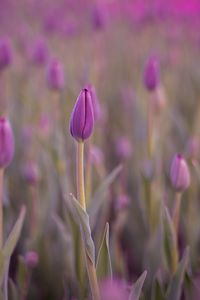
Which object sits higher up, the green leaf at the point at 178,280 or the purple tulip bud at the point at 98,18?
the purple tulip bud at the point at 98,18

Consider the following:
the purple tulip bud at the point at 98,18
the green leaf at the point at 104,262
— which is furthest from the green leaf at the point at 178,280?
the purple tulip bud at the point at 98,18

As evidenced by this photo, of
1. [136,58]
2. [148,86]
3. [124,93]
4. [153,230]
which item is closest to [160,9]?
[136,58]

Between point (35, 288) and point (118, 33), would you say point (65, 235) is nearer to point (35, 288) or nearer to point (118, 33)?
point (35, 288)

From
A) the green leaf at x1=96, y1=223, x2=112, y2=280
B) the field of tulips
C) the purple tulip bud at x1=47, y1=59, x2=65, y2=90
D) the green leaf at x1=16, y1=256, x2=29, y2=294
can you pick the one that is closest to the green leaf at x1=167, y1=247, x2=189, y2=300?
the field of tulips

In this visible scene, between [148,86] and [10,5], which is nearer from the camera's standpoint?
[148,86]

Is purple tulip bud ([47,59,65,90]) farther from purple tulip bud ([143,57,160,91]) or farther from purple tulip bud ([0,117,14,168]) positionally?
purple tulip bud ([0,117,14,168])

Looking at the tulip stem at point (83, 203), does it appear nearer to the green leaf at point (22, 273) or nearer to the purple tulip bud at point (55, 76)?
the green leaf at point (22, 273)
